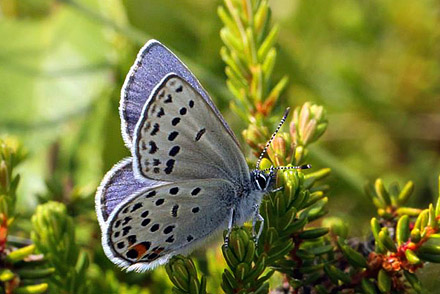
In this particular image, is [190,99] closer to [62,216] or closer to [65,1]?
[62,216]

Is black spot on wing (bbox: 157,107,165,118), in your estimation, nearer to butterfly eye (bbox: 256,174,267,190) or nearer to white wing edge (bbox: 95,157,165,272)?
white wing edge (bbox: 95,157,165,272)

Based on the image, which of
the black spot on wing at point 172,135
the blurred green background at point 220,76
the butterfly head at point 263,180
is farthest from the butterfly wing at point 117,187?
the blurred green background at point 220,76

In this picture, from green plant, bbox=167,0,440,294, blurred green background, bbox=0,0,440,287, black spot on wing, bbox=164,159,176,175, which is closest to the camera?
green plant, bbox=167,0,440,294

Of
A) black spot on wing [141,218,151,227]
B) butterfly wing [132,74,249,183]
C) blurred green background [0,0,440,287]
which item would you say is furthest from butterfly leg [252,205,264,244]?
blurred green background [0,0,440,287]

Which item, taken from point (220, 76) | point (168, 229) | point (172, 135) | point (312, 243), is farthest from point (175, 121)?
point (220, 76)

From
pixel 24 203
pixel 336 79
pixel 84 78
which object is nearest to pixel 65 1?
pixel 84 78

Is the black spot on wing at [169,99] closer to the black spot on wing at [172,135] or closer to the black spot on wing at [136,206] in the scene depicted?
the black spot on wing at [172,135]

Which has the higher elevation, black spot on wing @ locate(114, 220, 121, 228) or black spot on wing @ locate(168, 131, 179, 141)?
black spot on wing @ locate(168, 131, 179, 141)
